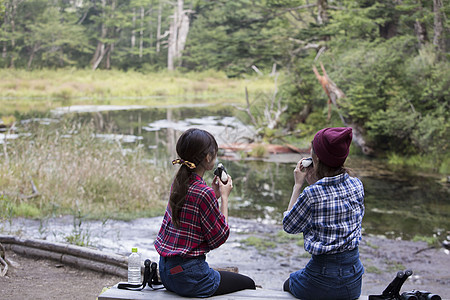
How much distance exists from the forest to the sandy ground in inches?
93.4

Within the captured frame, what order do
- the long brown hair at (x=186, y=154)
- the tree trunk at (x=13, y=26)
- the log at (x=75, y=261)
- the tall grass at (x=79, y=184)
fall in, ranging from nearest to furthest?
the long brown hair at (x=186, y=154), the log at (x=75, y=261), the tall grass at (x=79, y=184), the tree trunk at (x=13, y=26)

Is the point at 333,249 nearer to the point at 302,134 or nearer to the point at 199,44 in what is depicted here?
the point at 302,134

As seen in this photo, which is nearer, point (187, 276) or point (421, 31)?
point (187, 276)

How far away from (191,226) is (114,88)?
884 inches

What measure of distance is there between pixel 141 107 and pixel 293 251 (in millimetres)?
16828

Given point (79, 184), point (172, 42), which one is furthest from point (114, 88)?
point (79, 184)

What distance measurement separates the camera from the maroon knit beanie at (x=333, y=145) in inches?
85.7

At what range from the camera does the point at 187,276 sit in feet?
7.45

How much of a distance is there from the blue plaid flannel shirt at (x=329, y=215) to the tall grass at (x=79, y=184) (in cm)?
427

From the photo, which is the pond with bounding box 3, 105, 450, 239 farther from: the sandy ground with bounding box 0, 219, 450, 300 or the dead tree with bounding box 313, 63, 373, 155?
the sandy ground with bounding box 0, 219, 450, 300

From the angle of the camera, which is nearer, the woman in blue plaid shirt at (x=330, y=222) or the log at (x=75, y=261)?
the woman in blue plaid shirt at (x=330, y=222)

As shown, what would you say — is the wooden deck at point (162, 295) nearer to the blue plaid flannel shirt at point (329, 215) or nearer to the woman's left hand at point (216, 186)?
the blue plaid flannel shirt at point (329, 215)

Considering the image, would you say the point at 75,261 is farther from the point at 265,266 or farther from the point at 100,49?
the point at 100,49

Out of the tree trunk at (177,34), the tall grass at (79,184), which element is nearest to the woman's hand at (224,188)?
the tall grass at (79,184)
